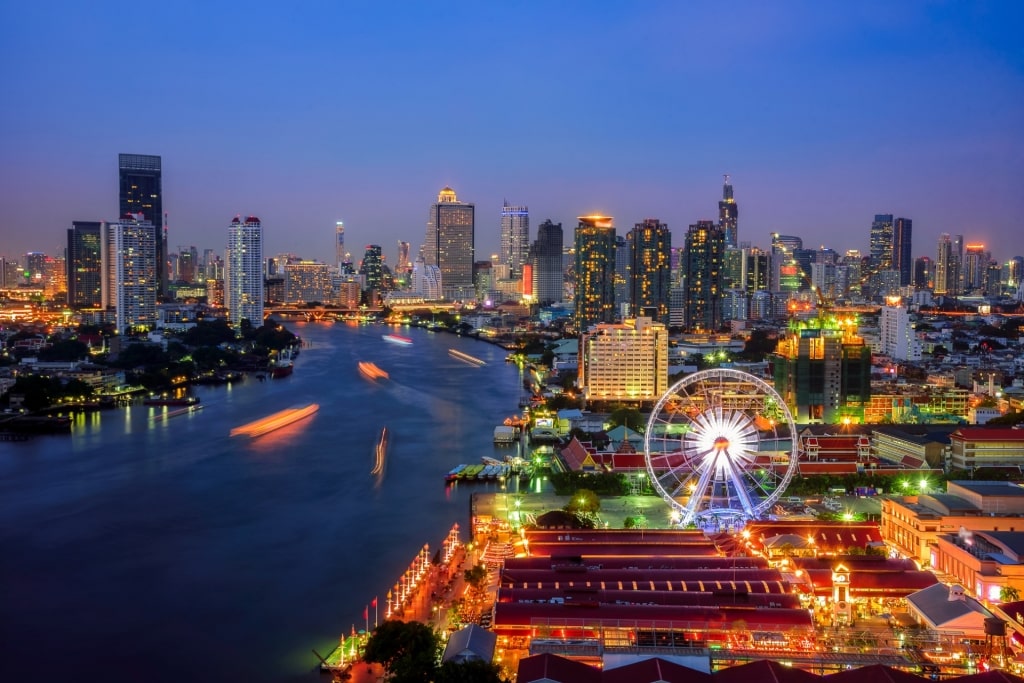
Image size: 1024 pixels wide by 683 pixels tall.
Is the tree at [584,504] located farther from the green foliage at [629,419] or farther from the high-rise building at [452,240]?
the high-rise building at [452,240]

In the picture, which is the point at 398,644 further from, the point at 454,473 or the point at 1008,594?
the point at 454,473

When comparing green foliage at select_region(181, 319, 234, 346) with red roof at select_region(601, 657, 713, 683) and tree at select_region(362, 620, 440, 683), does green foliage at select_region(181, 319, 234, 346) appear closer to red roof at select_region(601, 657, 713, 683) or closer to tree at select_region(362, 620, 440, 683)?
tree at select_region(362, 620, 440, 683)

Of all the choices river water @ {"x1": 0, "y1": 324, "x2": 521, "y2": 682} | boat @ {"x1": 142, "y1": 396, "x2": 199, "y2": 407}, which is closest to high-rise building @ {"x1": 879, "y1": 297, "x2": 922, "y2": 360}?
river water @ {"x1": 0, "y1": 324, "x2": 521, "y2": 682}

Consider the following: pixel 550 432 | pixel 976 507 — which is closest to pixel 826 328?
pixel 550 432

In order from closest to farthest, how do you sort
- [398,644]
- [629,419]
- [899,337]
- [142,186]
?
[398,644] → [629,419] → [899,337] → [142,186]

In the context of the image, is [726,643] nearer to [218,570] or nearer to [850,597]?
[850,597]

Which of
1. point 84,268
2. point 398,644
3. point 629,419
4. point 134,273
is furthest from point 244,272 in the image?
point 398,644

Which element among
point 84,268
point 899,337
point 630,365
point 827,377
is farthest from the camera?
point 84,268
